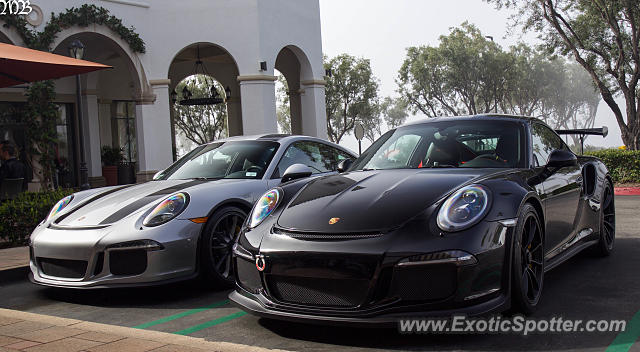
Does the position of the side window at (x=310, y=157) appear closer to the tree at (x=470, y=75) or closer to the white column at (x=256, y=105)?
the white column at (x=256, y=105)

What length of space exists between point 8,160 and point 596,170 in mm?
8345

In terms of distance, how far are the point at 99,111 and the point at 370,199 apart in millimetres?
20858

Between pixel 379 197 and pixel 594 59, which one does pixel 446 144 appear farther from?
pixel 594 59

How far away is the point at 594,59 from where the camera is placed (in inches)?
906

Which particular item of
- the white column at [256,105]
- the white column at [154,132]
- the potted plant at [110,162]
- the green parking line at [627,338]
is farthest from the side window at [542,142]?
the potted plant at [110,162]

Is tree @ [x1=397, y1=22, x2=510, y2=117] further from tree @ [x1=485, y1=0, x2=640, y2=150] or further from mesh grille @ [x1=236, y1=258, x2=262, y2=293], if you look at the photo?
mesh grille @ [x1=236, y1=258, x2=262, y2=293]

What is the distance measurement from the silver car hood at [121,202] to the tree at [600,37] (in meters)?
17.0

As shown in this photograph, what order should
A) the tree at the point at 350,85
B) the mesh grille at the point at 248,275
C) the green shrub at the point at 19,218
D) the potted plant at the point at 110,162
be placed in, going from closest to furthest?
the mesh grille at the point at 248,275, the green shrub at the point at 19,218, the potted plant at the point at 110,162, the tree at the point at 350,85

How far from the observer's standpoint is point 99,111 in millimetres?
23062

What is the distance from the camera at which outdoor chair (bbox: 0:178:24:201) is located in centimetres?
957

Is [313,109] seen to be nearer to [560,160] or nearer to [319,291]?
[560,160]

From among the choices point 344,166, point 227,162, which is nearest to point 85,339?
point 344,166

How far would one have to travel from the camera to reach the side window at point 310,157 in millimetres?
6495

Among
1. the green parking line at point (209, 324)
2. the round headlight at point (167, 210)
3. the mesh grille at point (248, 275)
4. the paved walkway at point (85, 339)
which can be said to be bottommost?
the green parking line at point (209, 324)
